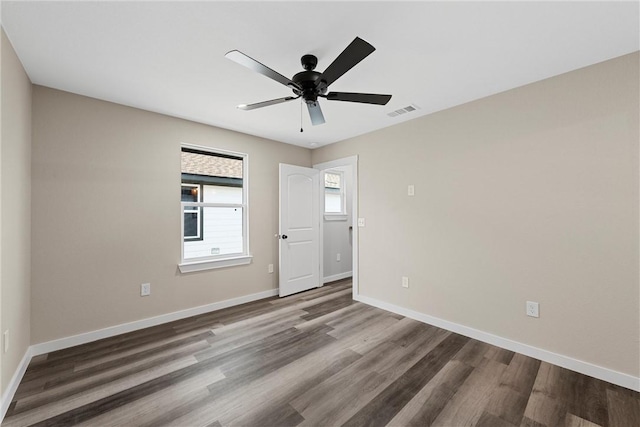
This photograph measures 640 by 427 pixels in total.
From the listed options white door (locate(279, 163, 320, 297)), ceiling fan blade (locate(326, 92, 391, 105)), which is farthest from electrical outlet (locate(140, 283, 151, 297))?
ceiling fan blade (locate(326, 92, 391, 105))

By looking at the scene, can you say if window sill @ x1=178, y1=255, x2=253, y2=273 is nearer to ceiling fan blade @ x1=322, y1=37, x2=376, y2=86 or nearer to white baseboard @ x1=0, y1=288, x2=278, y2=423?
white baseboard @ x1=0, y1=288, x2=278, y2=423

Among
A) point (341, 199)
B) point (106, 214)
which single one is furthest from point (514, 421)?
point (341, 199)

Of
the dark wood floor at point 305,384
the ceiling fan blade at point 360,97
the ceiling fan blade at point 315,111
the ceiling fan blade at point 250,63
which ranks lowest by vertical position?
the dark wood floor at point 305,384

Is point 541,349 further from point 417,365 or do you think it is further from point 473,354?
point 417,365

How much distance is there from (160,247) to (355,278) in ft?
8.44

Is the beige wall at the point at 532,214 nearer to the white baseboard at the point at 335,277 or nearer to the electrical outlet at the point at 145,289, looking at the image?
the white baseboard at the point at 335,277

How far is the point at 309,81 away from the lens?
1.83 meters

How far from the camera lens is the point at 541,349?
2316mm

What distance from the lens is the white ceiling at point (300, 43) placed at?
1.54 metres

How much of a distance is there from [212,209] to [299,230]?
4.45ft

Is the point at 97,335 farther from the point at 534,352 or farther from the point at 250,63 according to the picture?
the point at 534,352

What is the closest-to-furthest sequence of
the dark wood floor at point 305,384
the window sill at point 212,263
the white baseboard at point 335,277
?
the dark wood floor at point 305,384 → the window sill at point 212,263 → the white baseboard at point 335,277

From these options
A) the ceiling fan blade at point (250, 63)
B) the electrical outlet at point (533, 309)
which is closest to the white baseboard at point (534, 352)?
the electrical outlet at point (533, 309)

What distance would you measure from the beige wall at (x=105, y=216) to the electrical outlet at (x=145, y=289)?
40mm
